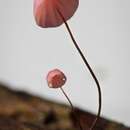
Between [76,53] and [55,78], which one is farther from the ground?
[55,78]

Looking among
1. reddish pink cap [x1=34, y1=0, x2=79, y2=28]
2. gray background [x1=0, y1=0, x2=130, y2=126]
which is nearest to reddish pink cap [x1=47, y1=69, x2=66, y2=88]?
A: reddish pink cap [x1=34, y1=0, x2=79, y2=28]

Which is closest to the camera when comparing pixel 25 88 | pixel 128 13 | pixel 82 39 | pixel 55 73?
pixel 55 73

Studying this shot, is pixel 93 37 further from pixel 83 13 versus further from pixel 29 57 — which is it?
pixel 29 57

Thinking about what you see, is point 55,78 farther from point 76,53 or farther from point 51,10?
point 76,53

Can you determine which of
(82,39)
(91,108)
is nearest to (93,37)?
(82,39)

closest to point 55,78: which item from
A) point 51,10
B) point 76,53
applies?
point 51,10

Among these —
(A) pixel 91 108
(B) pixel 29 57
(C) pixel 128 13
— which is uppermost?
(C) pixel 128 13

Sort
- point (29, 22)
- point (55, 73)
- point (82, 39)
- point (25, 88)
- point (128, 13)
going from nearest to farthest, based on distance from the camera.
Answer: point (55, 73) < point (128, 13) < point (82, 39) < point (29, 22) < point (25, 88)
